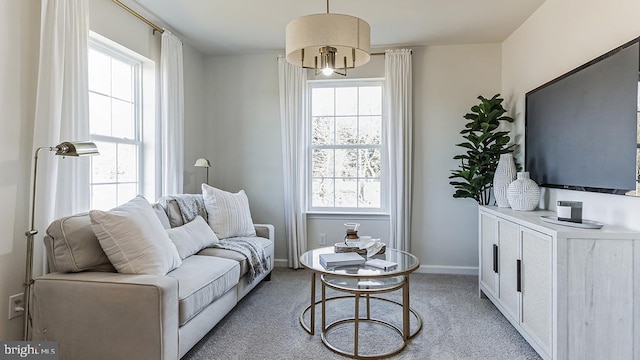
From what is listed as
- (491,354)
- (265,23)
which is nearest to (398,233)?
(491,354)

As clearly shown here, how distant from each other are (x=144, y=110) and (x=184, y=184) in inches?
35.5

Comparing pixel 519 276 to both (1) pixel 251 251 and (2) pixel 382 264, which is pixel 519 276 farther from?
(1) pixel 251 251

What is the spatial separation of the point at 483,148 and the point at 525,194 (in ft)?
2.89

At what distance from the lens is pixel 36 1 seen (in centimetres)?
219

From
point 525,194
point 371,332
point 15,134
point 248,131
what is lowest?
point 371,332

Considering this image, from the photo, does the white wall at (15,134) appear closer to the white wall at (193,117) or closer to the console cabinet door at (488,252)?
the white wall at (193,117)

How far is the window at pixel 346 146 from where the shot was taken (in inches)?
163

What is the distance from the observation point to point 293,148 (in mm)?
4059

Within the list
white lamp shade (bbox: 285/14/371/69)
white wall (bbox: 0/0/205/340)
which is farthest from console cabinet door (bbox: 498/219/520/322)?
white wall (bbox: 0/0/205/340)

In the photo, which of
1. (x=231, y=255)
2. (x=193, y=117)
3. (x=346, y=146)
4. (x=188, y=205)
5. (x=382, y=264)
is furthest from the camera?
(x=346, y=146)

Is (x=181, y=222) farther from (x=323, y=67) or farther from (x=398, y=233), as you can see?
(x=398, y=233)

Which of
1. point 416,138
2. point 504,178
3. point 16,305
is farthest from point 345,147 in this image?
point 16,305

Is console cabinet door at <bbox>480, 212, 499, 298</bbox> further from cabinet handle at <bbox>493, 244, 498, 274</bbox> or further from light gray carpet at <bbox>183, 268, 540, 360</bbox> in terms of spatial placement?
light gray carpet at <bbox>183, 268, 540, 360</bbox>

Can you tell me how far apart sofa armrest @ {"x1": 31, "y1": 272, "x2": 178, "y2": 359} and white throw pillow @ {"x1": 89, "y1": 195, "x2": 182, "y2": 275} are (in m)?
0.12
